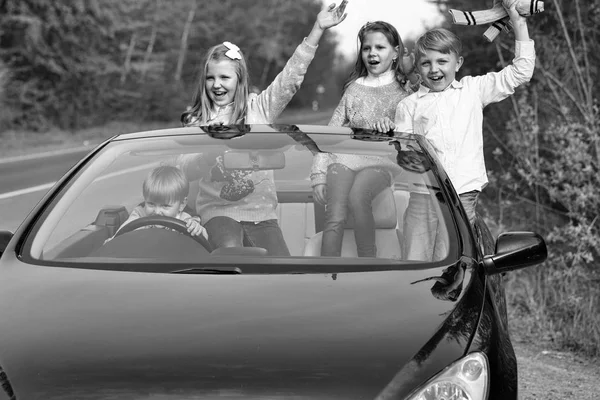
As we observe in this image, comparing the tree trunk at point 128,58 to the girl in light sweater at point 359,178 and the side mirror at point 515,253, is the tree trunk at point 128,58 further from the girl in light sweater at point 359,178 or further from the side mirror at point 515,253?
the side mirror at point 515,253

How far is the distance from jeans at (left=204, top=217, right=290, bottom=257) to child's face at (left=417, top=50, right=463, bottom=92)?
4.88 feet

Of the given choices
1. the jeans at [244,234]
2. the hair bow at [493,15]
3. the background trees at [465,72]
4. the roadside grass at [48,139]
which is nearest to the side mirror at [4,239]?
the jeans at [244,234]

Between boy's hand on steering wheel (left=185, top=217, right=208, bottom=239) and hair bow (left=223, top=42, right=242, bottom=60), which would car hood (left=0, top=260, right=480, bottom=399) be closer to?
boy's hand on steering wheel (left=185, top=217, right=208, bottom=239)

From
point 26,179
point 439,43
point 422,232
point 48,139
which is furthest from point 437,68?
point 48,139

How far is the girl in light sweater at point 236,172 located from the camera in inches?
157

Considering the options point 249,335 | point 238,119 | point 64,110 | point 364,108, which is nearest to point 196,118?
point 238,119

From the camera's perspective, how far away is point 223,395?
8.11 ft

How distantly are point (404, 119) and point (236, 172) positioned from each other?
4.90 feet

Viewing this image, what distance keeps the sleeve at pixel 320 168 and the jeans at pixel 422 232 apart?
1.23 ft

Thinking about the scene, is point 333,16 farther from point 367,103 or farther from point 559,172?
point 559,172

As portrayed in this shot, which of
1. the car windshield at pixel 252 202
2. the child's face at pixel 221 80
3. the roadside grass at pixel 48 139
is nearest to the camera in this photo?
the car windshield at pixel 252 202

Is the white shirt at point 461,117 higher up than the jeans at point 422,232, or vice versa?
the white shirt at point 461,117

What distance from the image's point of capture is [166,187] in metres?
4.01

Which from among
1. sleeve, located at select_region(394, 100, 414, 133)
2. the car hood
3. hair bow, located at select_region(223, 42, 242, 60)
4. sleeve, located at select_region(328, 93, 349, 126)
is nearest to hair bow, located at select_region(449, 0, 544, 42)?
sleeve, located at select_region(394, 100, 414, 133)
